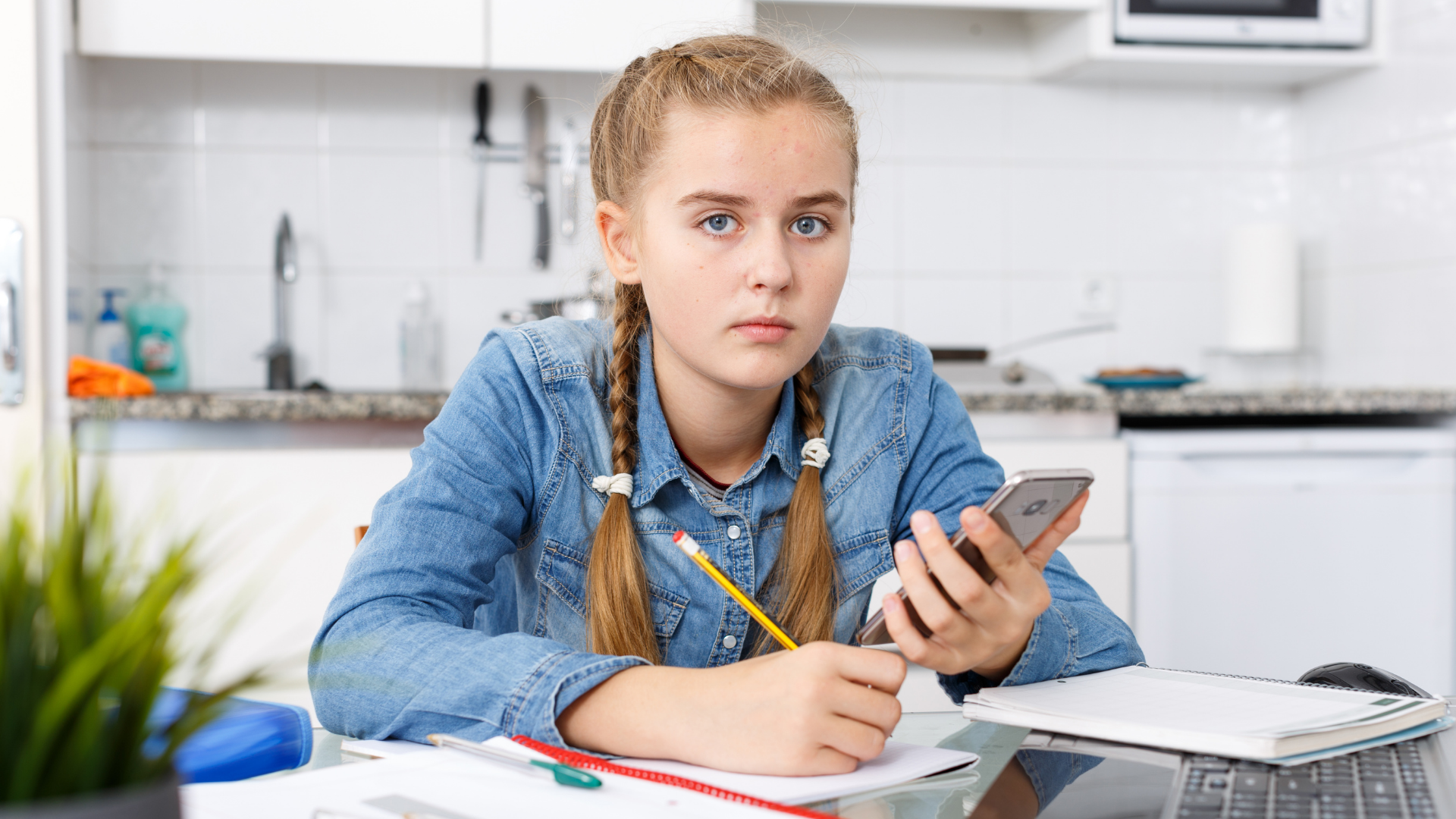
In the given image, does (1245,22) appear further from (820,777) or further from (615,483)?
(820,777)

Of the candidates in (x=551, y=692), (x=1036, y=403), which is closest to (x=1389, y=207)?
(x=1036, y=403)

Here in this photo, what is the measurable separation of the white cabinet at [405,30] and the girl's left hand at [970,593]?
1.51 meters

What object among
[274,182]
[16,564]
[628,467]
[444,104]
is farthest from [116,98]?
[16,564]

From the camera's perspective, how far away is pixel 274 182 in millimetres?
2340

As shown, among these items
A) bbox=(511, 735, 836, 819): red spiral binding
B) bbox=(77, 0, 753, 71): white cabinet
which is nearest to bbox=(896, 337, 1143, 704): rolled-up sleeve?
bbox=(511, 735, 836, 819): red spiral binding

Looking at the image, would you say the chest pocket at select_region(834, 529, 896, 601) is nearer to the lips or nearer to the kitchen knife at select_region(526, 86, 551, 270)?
the lips

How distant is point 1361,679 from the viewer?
76 centimetres

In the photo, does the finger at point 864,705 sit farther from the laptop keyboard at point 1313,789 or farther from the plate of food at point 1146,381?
the plate of food at point 1146,381

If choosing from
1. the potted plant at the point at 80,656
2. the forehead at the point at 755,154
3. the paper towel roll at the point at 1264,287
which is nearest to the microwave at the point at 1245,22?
the paper towel roll at the point at 1264,287

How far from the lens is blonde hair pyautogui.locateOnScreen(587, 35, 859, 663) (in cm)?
91

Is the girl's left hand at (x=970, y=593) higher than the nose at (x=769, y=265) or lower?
lower

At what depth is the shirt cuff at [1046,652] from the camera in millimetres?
785

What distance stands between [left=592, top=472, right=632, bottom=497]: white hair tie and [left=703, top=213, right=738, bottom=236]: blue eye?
0.21 m

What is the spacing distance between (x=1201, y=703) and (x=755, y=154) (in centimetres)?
49
